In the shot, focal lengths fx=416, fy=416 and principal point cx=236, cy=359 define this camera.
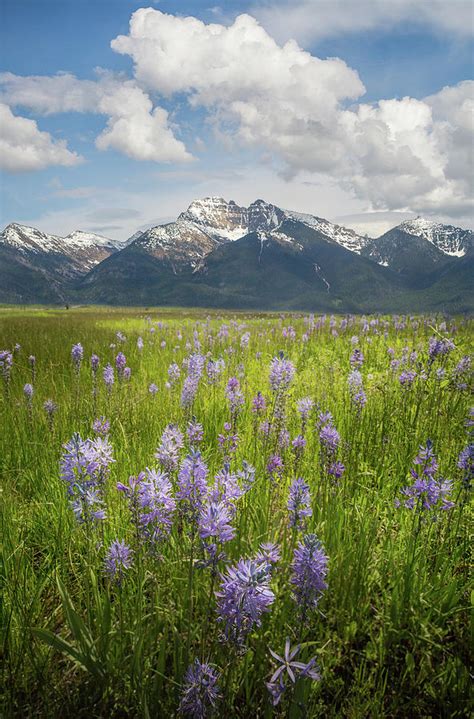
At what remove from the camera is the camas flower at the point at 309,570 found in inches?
61.9

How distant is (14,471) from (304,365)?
684 centimetres

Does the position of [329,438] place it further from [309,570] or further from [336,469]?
[309,570]

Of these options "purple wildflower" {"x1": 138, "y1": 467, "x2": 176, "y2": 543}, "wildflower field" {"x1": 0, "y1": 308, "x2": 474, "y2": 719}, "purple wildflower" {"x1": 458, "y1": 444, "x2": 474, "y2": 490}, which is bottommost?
"wildflower field" {"x1": 0, "y1": 308, "x2": 474, "y2": 719}

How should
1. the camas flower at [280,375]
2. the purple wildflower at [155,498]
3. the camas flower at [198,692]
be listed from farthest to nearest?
the camas flower at [280,375], the purple wildflower at [155,498], the camas flower at [198,692]

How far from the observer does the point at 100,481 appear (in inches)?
89.0

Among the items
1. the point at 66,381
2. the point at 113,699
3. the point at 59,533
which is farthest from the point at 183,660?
the point at 66,381

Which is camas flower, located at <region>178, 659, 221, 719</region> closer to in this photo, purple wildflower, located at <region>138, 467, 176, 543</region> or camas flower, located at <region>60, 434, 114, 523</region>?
purple wildflower, located at <region>138, 467, 176, 543</region>

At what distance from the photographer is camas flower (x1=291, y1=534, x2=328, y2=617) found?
1.57 metres

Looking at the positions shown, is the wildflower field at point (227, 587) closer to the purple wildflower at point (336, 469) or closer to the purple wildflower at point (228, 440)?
the purple wildflower at point (336, 469)

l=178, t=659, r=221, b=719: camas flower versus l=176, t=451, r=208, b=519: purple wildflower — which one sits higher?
l=176, t=451, r=208, b=519: purple wildflower

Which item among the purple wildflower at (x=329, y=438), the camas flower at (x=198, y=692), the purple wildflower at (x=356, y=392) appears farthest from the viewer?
the purple wildflower at (x=356, y=392)

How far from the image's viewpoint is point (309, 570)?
1611 millimetres

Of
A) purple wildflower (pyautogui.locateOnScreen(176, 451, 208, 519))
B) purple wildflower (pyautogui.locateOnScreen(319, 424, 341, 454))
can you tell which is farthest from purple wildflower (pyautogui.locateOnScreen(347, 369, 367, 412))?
purple wildflower (pyautogui.locateOnScreen(176, 451, 208, 519))

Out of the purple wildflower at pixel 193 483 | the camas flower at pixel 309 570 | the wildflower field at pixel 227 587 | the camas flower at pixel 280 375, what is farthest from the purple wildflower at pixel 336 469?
the purple wildflower at pixel 193 483
